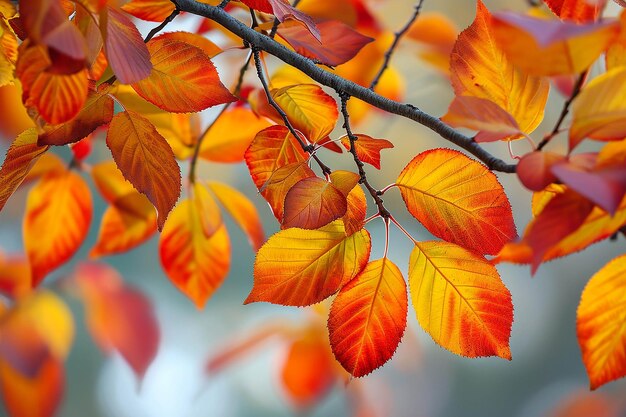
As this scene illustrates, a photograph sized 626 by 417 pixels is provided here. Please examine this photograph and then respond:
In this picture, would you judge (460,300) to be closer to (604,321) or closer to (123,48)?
(604,321)

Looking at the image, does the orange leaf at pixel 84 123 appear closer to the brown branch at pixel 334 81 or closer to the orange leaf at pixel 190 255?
the brown branch at pixel 334 81

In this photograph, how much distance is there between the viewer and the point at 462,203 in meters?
0.27

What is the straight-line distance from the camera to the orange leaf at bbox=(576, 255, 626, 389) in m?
0.26

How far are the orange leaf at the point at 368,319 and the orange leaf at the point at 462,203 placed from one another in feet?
0.10

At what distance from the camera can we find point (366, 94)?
0.25 metres

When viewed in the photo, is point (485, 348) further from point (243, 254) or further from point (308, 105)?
point (243, 254)

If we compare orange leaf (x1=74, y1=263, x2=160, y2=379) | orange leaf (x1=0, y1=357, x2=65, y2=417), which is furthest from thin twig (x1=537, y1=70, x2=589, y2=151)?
orange leaf (x1=0, y1=357, x2=65, y2=417)

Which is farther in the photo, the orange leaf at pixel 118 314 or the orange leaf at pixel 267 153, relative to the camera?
the orange leaf at pixel 118 314

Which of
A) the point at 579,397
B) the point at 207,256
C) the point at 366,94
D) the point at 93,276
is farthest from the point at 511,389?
the point at 366,94

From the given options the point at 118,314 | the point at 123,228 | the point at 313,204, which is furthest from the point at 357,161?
the point at 118,314

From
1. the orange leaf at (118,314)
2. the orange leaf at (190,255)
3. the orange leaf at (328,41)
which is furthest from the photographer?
the orange leaf at (118,314)

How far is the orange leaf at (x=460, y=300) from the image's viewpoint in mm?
269

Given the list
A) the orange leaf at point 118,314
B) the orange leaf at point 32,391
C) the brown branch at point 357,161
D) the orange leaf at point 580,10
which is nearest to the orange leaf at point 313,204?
the brown branch at point 357,161

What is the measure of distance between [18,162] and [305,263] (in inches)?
4.8
